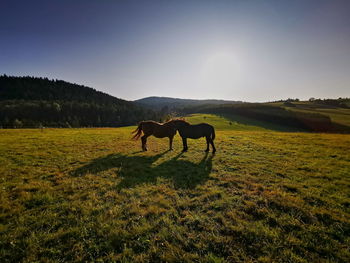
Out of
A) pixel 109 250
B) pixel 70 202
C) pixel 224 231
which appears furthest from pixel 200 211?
pixel 70 202

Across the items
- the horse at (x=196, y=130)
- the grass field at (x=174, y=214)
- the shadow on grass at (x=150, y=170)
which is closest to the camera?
the grass field at (x=174, y=214)

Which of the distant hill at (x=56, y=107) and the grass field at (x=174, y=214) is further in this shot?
the distant hill at (x=56, y=107)

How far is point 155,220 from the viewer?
13.0 feet

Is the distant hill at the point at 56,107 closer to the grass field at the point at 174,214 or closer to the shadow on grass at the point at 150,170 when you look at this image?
the shadow on grass at the point at 150,170

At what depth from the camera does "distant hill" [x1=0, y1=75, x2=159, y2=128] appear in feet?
240

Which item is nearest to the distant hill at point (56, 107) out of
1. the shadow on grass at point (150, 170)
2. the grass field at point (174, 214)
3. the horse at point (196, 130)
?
the shadow on grass at point (150, 170)

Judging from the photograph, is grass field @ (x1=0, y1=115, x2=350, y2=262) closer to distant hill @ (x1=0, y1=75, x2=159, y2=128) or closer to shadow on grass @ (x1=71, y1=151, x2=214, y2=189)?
shadow on grass @ (x1=71, y1=151, x2=214, y2=189)

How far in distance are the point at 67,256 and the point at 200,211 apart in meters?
3.30

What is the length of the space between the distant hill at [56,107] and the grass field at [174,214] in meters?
52.5

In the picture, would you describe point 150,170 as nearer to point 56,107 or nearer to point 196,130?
point 196,130

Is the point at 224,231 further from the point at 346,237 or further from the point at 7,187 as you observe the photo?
the point at 7,187

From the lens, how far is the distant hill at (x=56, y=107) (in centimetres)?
7300

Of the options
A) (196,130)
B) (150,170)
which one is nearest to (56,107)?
(196,130)

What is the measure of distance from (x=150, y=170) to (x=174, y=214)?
12.3ft
